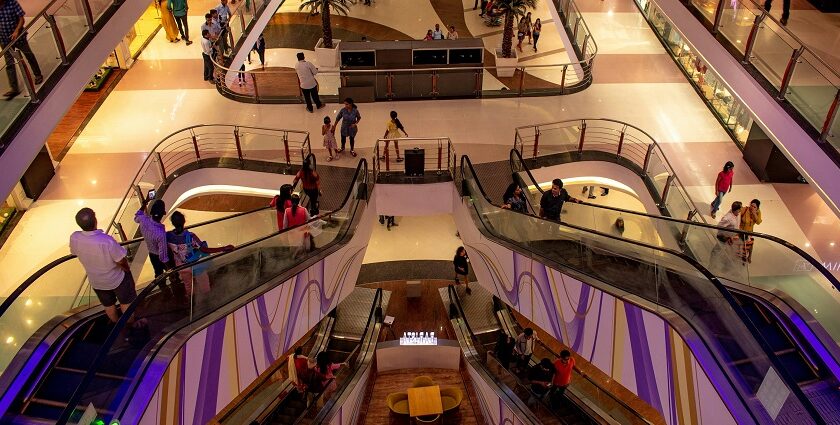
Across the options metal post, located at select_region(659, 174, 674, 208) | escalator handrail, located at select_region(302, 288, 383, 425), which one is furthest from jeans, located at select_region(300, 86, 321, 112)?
metal post, located at select_region(659, 174, 674, 208)

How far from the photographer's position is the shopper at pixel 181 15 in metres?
14.9

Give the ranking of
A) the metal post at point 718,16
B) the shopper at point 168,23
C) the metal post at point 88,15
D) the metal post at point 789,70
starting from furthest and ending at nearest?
the shopper at point 168,23, the metal post at point 718,16, the metal post at point 88,15, the metal post at point 789,70

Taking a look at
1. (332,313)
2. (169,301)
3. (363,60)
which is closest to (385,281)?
(332,313)

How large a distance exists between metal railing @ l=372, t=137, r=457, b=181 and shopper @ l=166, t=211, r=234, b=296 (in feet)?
13.2

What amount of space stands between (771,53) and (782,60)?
1.03ft

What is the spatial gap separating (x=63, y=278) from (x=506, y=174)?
7.02 metres

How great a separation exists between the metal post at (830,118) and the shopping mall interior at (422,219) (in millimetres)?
25

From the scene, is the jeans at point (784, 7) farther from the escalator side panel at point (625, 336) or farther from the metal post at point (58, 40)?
the metal post at point (58, 40)

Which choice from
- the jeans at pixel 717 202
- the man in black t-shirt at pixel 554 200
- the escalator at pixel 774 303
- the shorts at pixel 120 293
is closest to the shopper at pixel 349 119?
the man in black t-shirt at pixel 554 200

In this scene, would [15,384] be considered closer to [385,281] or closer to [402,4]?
[385,281]

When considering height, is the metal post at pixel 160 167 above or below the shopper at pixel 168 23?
below

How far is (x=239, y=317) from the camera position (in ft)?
23.8

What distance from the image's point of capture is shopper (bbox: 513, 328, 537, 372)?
38.0 ft

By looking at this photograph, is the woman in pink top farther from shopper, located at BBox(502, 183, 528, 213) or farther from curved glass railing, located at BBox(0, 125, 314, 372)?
curved glass railing, located at BBox(0, 125, 314, 372)
